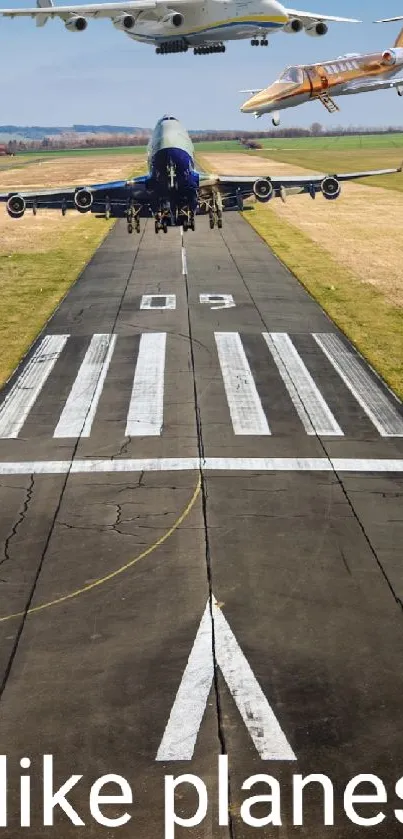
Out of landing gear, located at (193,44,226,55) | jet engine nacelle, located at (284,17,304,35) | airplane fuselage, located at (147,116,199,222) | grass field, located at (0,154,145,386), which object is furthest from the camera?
landing gear, located at (193,44,226,55)

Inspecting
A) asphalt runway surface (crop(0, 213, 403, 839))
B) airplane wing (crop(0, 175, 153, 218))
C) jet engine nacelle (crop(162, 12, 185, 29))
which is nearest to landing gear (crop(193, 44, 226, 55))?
jet engine nacelle (crop(162, 12, 185, 29))

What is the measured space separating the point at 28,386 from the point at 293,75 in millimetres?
32124

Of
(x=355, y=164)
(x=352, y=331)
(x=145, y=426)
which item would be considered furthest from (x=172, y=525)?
(x=355, y=164)

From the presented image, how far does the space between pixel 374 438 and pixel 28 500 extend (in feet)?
35.3

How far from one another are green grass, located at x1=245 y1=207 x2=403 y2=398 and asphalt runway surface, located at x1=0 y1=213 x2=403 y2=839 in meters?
1.20

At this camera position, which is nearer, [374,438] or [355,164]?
[374,438]

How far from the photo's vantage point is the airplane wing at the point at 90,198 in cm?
5794

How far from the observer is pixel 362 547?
20.7 m

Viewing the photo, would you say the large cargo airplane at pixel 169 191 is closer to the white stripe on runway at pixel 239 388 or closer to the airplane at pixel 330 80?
the airplane at pixel 330 80

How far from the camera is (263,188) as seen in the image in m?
61.4

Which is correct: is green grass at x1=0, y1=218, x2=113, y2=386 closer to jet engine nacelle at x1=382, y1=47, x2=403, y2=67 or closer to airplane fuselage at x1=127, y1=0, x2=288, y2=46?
airplane fuselage at x1=127, y1=0, x2=288, y2=46

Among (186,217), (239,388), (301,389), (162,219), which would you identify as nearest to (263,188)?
(186,217)

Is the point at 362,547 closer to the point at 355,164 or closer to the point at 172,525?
the point at 172,525

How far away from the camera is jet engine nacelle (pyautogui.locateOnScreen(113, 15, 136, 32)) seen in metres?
70.5
